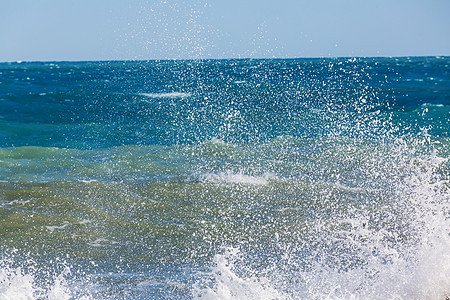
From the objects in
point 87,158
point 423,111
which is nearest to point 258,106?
point 423,111

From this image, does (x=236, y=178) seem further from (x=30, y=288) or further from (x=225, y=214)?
(x=30, y=288)

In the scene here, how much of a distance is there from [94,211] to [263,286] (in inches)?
147

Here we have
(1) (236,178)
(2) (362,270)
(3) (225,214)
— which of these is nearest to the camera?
(2) (362,270)

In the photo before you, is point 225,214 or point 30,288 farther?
point 225,214

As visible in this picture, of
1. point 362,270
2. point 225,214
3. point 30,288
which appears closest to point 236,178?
point 225,214

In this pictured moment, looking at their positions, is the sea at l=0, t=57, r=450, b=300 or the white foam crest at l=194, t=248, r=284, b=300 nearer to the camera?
the white foam crest at l=194, t=248, r=284, b=300

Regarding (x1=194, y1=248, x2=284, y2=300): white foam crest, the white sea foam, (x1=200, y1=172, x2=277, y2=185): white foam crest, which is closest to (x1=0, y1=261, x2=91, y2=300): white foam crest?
(x1=194, y1=248, x2=284, y2=300): white foam crest

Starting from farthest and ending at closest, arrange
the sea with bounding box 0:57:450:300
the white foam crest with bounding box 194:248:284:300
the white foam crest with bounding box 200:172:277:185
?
the white foam crest with bounding box 200:172:277:185 < the sea with bounding box 0:57:450:300 < the white foam crest with bounding box 194:248:284:300

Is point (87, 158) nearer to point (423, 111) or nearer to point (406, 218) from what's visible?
point (406, 218)

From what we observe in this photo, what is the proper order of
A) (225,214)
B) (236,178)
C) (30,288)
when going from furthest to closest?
1. (236,178)
2. (225,214)
3. (30,288)

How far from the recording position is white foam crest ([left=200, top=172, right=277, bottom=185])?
32.3ft

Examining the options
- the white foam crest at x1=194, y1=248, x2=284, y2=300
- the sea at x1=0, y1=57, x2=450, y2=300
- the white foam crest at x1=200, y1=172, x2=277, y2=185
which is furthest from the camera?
the white foam crest at x1=200, y1=172, x2=277, y2=185

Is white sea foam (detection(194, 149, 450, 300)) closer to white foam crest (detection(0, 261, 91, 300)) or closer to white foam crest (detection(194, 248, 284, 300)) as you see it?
white foam crest (detection(194, 248, 284, 300))

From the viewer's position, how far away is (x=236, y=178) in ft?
33.2
